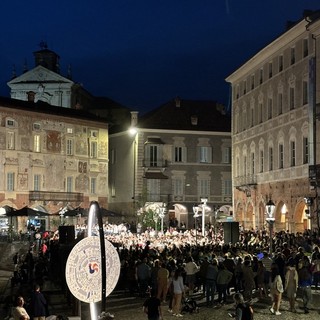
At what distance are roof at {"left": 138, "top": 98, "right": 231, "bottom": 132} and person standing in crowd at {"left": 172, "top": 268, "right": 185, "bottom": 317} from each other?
4964 cm

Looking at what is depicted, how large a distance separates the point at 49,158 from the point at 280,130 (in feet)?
76.6

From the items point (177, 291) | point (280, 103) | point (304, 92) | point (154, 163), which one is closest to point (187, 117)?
point (154, 163)

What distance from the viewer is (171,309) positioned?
21234 millimetres

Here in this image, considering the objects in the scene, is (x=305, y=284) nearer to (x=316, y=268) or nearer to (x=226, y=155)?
(x=316, y=268)

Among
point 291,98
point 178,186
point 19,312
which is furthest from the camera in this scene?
point 178,186

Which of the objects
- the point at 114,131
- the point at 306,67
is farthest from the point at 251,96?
the point at 114,131

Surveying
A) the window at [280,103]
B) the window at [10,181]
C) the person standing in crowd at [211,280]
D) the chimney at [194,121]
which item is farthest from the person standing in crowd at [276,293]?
the chimney at [194,121]

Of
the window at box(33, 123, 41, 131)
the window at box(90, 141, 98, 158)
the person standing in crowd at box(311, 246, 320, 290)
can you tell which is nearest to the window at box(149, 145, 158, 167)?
the window at box(90, 141, 98, 158)

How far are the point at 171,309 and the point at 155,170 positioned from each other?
4913cm

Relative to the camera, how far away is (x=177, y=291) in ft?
66.6

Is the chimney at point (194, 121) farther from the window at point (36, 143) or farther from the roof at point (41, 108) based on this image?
the window at point (36, 143)

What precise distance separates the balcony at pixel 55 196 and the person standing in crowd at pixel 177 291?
138 feet

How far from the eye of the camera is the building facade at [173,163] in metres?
69.8

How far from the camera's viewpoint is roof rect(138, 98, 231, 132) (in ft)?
233
